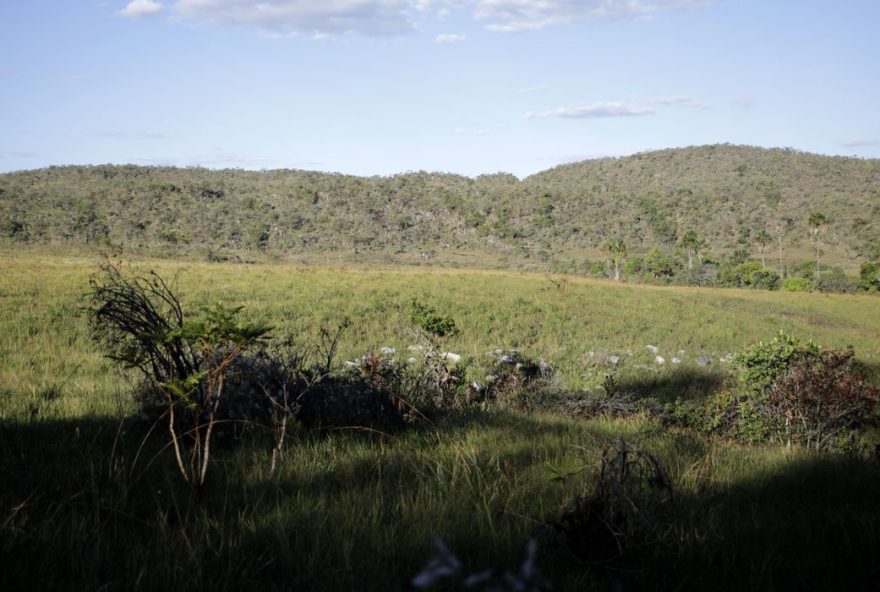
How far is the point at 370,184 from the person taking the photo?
119375 millimetres

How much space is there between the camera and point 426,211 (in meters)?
110

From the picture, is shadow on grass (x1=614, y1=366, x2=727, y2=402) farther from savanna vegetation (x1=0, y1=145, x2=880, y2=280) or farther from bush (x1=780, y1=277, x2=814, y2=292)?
savanna vegetation (x1=0, y1=145, x2=880, y2=280)

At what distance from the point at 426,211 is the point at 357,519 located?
354 ft

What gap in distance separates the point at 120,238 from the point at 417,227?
143 ft

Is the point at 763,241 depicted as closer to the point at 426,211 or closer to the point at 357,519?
the point at 426,211

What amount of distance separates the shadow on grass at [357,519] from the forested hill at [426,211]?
62188 mm

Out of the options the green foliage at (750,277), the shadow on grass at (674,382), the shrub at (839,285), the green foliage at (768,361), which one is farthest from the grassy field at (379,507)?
the green foliage at (750,277)

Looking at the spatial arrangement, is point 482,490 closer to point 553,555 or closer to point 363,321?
point 553,555

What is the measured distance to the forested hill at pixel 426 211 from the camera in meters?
83.5

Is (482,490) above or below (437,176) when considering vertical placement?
below

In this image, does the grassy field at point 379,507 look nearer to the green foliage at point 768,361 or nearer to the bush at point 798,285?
the green foliage at point 768,361

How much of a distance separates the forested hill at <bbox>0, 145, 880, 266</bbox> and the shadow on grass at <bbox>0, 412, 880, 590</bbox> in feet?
204

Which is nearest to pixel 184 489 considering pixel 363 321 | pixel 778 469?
pixel 778 469

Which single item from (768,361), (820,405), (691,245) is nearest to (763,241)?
(691,245)
